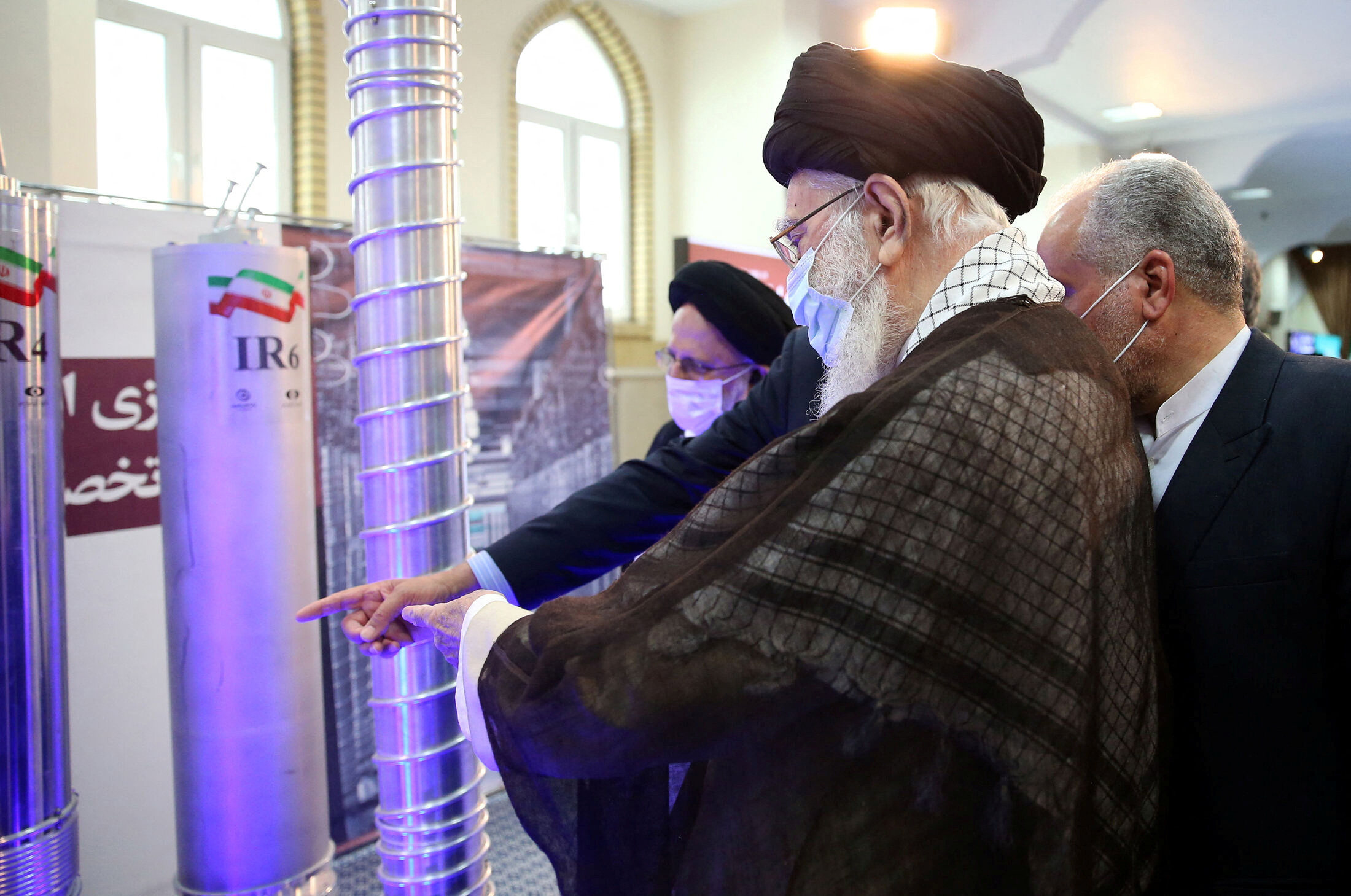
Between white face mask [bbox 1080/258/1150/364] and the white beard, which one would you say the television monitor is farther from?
the white beard

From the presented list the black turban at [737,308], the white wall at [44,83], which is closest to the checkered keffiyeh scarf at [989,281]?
the black turban at [737,308]

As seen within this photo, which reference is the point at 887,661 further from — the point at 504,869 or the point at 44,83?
the point at 44,83

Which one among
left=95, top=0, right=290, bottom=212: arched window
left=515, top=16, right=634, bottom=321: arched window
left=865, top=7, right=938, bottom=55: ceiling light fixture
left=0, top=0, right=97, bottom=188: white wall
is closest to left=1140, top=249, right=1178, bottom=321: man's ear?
left=0, top=0, right=97, bottom=188: white wall

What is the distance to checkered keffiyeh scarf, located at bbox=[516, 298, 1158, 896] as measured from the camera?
816mm

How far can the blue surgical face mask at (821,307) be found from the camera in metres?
1.20

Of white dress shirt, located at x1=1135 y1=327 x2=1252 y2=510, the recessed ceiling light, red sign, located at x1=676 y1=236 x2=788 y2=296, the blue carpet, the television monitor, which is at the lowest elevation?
the blue carpet

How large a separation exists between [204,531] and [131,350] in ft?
3.25

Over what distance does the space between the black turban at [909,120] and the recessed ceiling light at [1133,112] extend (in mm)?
9991

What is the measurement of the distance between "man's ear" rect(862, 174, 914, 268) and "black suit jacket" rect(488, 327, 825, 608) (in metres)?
0.46

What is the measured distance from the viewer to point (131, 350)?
2852 mm

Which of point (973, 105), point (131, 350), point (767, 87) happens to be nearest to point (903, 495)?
point (973, 105)

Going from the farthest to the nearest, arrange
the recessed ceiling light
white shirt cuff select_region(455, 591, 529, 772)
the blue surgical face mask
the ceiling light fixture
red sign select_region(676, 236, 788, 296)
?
the recessed ceiling light, the ceiling light fixture, red sign select_region(676, 236, 788, 296), the blue surgical face mask, white shirt cuff select_region(455, 591, 529, 772)

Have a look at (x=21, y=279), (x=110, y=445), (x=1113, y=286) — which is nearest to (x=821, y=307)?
(x=1113, y=286)

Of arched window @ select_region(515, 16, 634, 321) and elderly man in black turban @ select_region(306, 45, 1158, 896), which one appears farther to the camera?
arched window @ select_region(515, 16, 634, 321)
